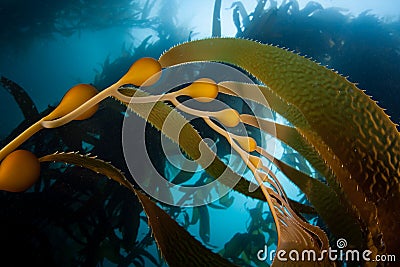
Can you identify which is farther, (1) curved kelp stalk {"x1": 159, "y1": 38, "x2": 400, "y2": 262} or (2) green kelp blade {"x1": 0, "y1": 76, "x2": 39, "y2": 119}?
(2) green kelp blade {"x1": 0, "y1": 76, "x2": 39, "y2": 119}

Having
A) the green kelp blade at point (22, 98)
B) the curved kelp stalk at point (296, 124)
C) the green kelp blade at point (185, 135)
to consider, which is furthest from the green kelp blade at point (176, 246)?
the green kelp blade at point (22, 98)

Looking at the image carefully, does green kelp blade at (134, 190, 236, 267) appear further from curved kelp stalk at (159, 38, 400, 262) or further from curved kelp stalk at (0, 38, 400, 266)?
curved kelp stalk at (159, 38, 400, 262)

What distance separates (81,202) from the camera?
49.6 inches

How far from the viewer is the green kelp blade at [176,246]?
27cm

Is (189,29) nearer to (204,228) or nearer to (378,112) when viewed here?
(204,228)

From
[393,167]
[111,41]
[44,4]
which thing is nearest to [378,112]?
[393,167]

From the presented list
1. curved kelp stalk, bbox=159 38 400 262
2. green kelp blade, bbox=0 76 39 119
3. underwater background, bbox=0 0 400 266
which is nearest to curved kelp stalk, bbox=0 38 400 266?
curved kelp stalk, bbox=159 38 400 262

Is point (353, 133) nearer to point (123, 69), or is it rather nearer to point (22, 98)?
point (22, 98)

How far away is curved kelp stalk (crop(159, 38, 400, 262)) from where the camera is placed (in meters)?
0.23

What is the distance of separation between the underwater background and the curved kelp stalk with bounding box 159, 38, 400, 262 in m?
1.01

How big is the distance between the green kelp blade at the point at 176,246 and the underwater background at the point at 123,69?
0.96 metres

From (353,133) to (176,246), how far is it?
162 millimetres

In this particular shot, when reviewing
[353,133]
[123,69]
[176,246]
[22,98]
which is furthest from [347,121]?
[123,69]

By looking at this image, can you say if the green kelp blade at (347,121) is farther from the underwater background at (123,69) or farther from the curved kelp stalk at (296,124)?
the underwater background at (123,69)
